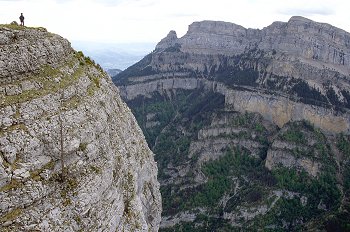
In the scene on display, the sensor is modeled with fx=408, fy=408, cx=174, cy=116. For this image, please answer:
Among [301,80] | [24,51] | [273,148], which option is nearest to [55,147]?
[24,51]

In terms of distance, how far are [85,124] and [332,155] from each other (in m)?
120

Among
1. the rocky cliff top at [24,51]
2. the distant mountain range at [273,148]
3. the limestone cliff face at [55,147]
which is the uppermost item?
the rocky cliff top at [24,51]

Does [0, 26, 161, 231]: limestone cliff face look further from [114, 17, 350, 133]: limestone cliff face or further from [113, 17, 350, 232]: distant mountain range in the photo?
[114, 17, 350, 133]: limestone cliff face

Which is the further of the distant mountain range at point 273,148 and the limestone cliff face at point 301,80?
the limestone cliff face at point 301,80

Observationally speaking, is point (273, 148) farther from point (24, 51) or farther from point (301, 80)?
point (24, 51)

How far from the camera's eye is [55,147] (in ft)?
98.1

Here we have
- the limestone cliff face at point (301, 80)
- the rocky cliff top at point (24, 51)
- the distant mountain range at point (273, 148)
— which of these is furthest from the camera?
the limestone cliff face at point (301, 80)

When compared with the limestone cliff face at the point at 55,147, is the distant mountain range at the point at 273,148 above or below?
below

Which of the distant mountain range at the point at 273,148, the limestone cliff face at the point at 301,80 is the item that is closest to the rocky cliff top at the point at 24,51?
the distant mountain range at the point at 273,148

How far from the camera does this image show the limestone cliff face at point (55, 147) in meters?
27.0

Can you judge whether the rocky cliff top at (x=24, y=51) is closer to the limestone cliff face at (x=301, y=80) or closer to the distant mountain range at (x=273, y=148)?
the distant mountain range at (x=273, y=148)

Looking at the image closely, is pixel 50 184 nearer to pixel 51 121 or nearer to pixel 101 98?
pixel 51 121

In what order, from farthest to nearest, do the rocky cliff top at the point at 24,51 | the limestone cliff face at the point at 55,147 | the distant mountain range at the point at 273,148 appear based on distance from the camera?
the distant mountain range at the point at 273,148 < the rocky cliff top at the point at 24,51 < the limestone cliff face at the point at 55,147

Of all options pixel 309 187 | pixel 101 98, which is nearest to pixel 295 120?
pixel 309 187
